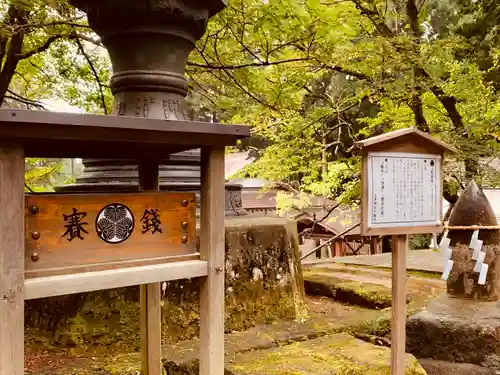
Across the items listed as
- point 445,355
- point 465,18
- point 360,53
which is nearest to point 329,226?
point 465,18

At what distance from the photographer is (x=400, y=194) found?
286cm

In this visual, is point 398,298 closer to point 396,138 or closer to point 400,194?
point 400,194

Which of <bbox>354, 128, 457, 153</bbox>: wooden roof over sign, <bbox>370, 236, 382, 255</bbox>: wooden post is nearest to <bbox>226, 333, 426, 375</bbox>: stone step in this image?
<bbox>354, 128, 457, 153</bbox>: wooden roof over sign

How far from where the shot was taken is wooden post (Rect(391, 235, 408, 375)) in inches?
109

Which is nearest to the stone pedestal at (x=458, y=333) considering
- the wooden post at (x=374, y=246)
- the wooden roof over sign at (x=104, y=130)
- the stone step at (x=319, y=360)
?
the stone step at (x=319, y=360)

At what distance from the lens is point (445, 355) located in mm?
3738

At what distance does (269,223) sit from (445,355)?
72.8 inches

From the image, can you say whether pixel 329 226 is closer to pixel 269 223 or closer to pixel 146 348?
pixel 269 223

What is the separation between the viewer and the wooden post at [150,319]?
108 inches

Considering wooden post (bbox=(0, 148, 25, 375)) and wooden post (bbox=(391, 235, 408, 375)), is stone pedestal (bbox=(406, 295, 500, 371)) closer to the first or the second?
wooden post (bbox=(391, 235, 408, 375))

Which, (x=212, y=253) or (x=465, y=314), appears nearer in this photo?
(x=212, y=253)

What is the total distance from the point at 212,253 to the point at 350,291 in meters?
3.32

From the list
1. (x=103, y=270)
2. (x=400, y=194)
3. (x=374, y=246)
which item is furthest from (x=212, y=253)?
(x=374, y=246)

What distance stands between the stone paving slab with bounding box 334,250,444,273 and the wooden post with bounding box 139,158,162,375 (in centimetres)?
509
